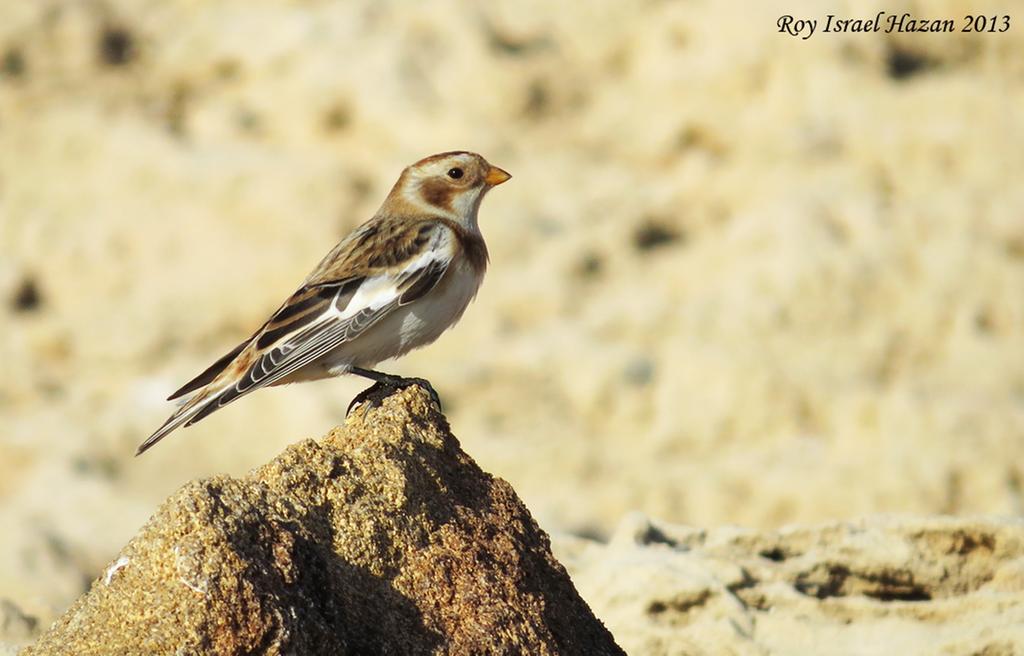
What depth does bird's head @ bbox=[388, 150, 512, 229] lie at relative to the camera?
6.06m

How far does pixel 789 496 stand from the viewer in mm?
7781

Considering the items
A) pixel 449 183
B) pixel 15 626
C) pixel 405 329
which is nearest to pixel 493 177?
pixel 449 183

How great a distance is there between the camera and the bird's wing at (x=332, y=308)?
16.9ft

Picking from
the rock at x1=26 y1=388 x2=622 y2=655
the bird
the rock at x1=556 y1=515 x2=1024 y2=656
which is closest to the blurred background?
the bird

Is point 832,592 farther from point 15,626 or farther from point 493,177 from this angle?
point 15,626

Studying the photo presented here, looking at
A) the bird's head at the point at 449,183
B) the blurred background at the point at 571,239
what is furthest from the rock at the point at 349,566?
the blurred background at the point at 571,239

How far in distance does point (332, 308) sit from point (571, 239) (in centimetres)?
415

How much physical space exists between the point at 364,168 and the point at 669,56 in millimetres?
2139

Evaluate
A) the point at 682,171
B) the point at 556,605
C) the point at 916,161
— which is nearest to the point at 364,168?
the point at 682,171

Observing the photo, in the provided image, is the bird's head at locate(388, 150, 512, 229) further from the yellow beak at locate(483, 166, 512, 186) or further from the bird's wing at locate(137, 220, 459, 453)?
the bird's wing at locate(137, 220, 459, 453)

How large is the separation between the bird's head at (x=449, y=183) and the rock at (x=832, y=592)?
1788mm

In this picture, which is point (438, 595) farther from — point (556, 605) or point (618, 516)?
point (618, 516)

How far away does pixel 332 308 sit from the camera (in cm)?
536

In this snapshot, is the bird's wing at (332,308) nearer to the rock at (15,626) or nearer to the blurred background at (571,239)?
the rock at (15,626)
